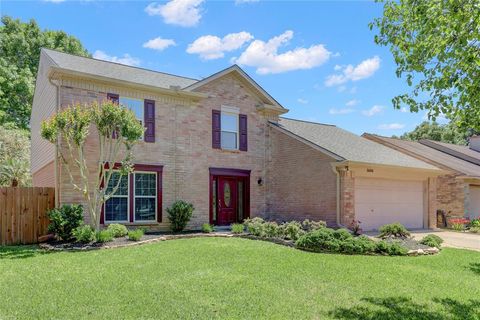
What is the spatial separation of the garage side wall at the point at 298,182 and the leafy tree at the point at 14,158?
13.0 m

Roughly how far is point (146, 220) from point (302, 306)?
10.0m

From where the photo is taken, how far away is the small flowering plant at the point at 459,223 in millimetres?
19141

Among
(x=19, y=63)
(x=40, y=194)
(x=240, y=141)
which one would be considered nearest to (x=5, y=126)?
(x=19, y=63)

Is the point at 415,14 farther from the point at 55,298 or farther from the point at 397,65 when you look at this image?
the point at 55,298

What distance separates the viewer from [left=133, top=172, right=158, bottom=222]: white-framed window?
579 inches

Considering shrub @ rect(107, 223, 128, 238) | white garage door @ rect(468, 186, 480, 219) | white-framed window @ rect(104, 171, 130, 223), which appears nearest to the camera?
shrub @ rect(107, 223, 128, 238)

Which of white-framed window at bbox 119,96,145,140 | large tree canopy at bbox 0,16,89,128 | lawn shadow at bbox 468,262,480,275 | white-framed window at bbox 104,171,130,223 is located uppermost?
large tree canopy at bbox 0,16,89,128

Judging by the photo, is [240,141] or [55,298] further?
[240,141]

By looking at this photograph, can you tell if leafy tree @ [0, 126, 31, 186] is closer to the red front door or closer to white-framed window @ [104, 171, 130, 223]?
white-framed window @ [104, 171, 130, 223]

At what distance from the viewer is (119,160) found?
14398mm

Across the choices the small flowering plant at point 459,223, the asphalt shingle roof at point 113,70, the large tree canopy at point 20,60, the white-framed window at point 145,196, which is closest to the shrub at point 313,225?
the white-framed window at point 145,196

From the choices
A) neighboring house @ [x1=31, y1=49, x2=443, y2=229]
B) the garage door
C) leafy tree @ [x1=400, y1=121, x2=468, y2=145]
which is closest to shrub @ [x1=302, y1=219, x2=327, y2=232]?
neighboring house @ [x1=31, y1=49, x2=443, y2=229]

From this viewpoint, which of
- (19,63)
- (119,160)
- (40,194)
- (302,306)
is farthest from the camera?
(19,63)

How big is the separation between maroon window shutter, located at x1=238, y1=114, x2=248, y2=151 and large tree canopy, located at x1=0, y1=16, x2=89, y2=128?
62.0 feet
